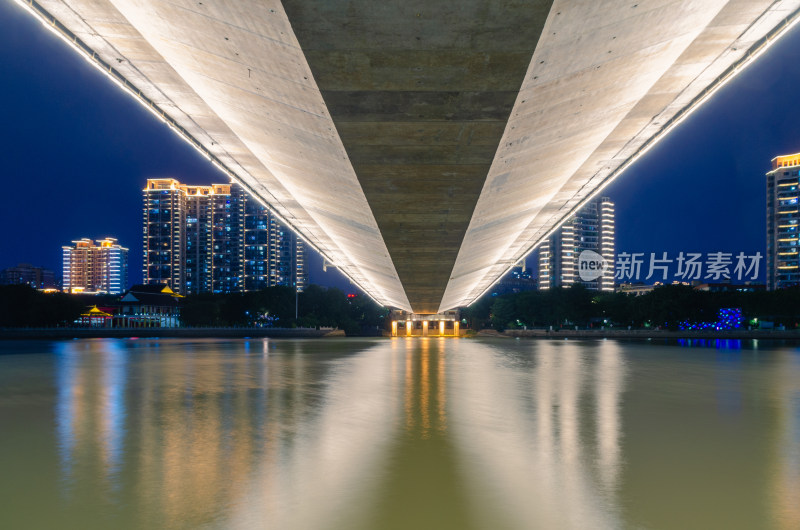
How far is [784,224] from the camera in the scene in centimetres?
16738

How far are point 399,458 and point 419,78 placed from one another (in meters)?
6.35

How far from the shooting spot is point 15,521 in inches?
233

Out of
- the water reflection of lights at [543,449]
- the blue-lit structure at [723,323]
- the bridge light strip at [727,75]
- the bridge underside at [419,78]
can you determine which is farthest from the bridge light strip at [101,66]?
the blue-lit structure at [723,323]

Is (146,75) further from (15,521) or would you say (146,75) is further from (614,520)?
(614,520)

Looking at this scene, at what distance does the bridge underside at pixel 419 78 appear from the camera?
890 centimetres

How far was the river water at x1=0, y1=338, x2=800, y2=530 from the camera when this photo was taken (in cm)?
612

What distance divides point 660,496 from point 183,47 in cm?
1097

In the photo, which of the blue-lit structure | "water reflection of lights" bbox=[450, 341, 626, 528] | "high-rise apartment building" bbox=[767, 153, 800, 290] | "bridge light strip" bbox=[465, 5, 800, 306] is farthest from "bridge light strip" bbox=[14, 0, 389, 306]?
"high-rise apartment building" bbox=[767, 153, 800, 290]

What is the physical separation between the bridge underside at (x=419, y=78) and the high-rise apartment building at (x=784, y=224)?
173 m

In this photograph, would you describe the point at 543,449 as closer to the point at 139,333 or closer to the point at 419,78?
the point at 419,78

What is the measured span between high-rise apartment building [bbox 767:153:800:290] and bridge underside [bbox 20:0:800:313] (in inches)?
6828

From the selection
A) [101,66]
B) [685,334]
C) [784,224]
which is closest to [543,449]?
[101,66]

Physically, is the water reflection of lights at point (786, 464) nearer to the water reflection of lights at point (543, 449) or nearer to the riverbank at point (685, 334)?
the water reflection of lights at point (543, 449)

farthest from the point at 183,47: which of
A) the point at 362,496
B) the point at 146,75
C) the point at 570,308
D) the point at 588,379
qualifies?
the point at 570,308
